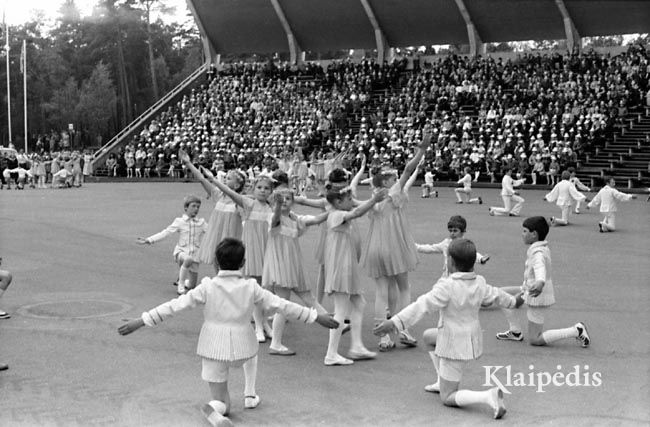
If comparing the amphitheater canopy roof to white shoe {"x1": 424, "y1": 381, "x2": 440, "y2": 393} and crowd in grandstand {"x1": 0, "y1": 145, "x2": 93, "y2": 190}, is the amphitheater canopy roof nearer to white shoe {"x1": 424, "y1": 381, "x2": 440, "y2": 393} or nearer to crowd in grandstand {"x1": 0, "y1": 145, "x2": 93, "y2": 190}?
crowd in grandstand {"x1": 0, "y1": 145, "x2": 93, "y2": 190}

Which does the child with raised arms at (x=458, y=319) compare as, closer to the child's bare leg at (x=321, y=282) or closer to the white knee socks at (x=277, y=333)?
the white knee socks at (x=277, y=333)

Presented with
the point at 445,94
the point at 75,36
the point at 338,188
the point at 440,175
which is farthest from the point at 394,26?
the point at 75,36

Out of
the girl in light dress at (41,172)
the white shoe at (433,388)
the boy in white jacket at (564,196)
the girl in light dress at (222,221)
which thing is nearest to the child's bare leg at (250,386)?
the white shoe at (433,388)

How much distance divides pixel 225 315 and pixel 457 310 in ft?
5.45

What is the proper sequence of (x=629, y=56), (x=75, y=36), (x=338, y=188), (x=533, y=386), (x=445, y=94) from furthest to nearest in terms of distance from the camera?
(x=75, y=36), (x=445, y=94), (x=629, y=56), (x=338, y=188), (x=533, y=386)

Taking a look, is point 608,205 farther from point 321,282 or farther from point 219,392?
point 219,392

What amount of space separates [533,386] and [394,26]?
36867mm

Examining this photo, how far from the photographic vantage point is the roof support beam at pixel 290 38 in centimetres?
4284

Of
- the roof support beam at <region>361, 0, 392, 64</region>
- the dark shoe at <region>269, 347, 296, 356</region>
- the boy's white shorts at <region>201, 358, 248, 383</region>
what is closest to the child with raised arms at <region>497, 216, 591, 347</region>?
the dark shoe at <region>269, 347, 296, 356</region>

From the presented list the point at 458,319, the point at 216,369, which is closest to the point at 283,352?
the point at 216,369

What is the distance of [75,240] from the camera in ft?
50.1

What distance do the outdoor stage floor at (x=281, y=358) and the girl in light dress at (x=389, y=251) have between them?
1.31 ft

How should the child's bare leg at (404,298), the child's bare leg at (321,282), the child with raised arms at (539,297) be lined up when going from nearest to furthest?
the child with raised arms at (539,297)
the child's bare leg at (404,298)
the child's bare leg at (321,282)

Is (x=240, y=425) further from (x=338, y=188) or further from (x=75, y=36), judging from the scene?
(x=75, y=36)
